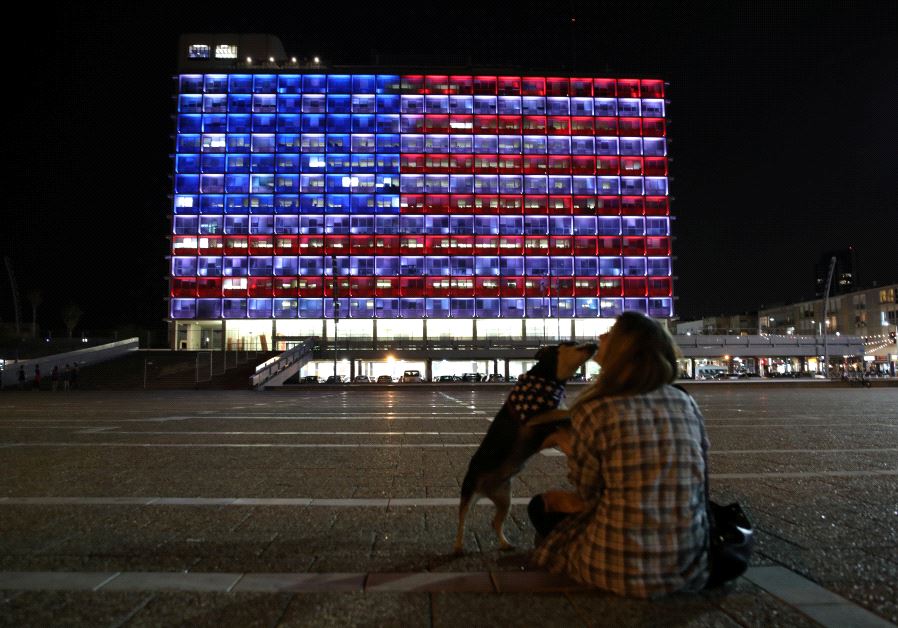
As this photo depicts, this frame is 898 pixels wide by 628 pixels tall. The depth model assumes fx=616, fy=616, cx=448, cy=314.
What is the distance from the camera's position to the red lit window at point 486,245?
262 feet

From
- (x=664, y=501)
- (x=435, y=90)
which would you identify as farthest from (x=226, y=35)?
(x=664, y=501)

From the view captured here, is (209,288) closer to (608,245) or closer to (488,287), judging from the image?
(488,287)

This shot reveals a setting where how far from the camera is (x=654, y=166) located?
3250 inches

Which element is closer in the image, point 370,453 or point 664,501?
point 664,501

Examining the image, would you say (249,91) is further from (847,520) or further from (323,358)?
(847,520)

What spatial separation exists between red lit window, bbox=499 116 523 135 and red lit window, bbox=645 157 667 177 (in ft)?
58.2

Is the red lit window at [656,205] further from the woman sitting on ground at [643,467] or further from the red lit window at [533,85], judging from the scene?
the woman sitting on ground at [643,467]

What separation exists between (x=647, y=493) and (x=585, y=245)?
261 feet

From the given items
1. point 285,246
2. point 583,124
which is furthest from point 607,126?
point 285,246

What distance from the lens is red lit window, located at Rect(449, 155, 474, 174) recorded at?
81.2m

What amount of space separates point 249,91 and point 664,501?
288 feet

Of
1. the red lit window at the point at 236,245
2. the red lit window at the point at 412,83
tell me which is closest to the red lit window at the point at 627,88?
the red lit window at the point at 412,83

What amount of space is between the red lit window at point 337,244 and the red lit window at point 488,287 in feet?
56.7

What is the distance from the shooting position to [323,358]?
6122 cm
